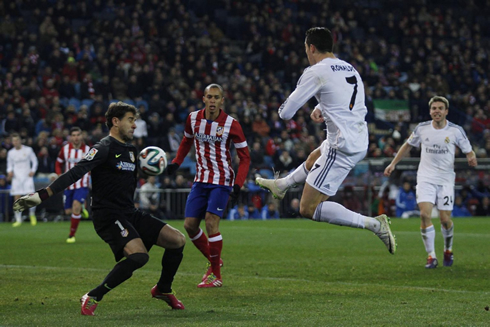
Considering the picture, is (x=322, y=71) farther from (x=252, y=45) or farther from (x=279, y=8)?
(x=279, y=8)

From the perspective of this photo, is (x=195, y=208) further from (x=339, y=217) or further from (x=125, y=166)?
(x=125, y=166)

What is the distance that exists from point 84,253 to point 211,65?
16.9 m

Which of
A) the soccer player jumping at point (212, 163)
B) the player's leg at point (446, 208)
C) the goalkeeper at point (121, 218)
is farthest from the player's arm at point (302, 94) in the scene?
the player's leg at point (446, 208)

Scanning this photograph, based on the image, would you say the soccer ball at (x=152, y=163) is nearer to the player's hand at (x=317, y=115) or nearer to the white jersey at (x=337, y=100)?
the white jersey at (x=337, y=100)

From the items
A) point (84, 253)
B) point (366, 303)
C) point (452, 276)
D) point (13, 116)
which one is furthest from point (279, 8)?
point (366, 303)

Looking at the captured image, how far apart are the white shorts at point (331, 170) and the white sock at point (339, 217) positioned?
14 centimetres

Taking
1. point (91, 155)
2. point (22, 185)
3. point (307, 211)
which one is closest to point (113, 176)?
point (91, 155)

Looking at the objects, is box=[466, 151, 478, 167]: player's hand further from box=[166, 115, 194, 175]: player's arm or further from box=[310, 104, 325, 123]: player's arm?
box=[166, 115, 194, 175]: player's arm

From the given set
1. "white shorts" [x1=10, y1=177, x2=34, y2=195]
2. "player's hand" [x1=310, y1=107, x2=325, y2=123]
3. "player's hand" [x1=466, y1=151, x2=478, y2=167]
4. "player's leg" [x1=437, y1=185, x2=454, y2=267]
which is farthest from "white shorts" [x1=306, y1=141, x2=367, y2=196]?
"white shorts" [x1=10, y1=177, x2=34, y2=195]

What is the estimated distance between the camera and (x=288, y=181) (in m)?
8.41

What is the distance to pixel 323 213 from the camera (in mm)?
7695

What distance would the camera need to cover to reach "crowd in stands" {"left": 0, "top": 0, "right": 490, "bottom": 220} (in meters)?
24.3

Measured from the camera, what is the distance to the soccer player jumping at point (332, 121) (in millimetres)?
7379

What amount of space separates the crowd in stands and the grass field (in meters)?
9.17
